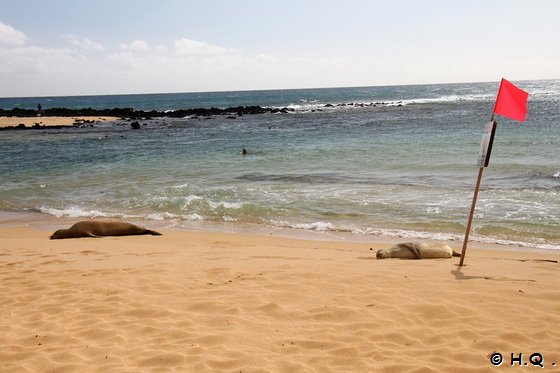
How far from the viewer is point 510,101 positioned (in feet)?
19.8

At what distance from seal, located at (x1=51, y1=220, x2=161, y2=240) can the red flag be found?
270 inches

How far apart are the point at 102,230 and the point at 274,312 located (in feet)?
20.0

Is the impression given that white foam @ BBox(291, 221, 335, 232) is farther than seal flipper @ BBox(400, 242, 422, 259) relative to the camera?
Yes

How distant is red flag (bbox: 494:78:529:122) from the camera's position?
19.5 ft

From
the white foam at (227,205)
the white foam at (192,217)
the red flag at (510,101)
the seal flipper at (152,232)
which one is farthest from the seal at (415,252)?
the white foam at (227,205)

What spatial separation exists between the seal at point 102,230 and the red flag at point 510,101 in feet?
22.5

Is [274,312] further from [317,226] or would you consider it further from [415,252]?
[317,226]

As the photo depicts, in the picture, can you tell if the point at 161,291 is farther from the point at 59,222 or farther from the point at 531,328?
the point at 59,222

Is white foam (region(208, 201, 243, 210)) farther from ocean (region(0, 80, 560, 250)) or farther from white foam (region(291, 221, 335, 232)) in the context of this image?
white foam (region(291, 221, 335, 232))

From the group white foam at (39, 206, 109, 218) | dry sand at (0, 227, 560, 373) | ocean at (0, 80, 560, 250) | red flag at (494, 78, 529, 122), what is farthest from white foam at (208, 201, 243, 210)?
red flag at (494, 78, 529, 122)

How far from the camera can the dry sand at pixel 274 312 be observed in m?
3.93

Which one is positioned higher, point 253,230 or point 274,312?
point 274,312

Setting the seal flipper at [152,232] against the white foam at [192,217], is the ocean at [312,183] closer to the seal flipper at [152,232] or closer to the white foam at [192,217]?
the white foam at [192,217]

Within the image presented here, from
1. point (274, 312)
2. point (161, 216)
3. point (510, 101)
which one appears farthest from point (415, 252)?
point (161, 216)
